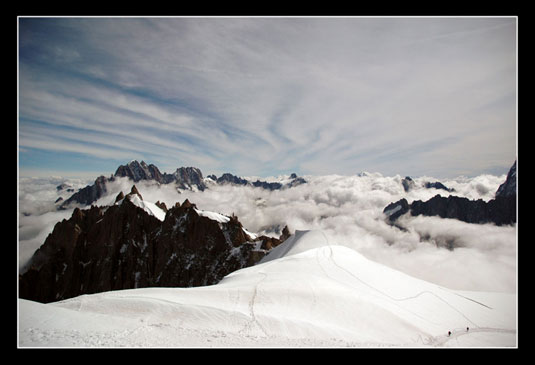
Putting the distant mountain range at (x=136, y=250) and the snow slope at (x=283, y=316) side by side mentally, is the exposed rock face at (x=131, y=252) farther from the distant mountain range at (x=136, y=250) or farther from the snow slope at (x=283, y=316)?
the snow slope at (x=283, y=316)

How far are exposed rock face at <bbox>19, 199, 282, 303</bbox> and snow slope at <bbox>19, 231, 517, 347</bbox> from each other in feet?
268

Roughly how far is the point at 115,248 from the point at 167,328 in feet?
479

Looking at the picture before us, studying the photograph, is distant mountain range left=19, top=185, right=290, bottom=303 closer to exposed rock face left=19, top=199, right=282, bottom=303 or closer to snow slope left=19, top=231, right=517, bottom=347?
exposed rock face left=19, top=199, right=282, bottom=303

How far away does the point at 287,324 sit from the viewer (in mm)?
18516

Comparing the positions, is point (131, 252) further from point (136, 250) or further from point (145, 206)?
point (145, 206)

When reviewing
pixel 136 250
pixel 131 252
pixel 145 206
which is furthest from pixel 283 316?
pixel 145 206

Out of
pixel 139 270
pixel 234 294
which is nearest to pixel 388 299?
pixel 234 294

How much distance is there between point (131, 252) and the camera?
443 ft

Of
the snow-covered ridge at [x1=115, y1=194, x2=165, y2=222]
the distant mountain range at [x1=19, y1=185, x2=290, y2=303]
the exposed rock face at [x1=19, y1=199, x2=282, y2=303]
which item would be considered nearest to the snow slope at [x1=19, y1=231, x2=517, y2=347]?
the distant mountain range at [x1=19, y1=185, x2=290, y2=303]

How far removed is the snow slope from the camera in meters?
15.3

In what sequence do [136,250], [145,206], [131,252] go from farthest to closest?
1. [145,206]
2. [136,250]
3. [131,252]

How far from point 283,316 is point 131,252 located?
140403 millimetres

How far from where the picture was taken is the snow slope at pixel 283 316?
1527 centimetres
